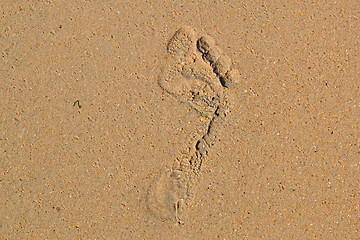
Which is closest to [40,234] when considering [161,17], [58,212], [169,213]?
[58,212]

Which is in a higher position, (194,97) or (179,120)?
(194,97)

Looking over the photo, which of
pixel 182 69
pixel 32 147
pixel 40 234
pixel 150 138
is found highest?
pixel 182 69

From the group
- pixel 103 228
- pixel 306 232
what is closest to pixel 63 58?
pixel 103 228

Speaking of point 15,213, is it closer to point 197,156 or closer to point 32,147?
point 32,147

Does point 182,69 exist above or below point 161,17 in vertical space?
below
